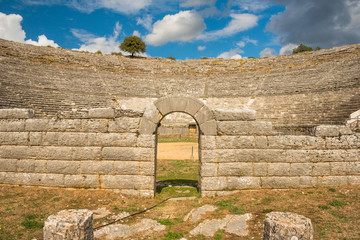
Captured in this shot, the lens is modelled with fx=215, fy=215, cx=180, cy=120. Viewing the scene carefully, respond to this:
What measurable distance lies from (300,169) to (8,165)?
28.3 ft

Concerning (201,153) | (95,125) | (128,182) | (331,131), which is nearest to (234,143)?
(201,153)

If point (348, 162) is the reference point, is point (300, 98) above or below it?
above

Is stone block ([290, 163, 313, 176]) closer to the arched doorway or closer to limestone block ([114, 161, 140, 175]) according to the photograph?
the arched doorway

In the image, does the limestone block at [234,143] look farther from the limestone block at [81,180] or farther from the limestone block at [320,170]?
the limestone block at [81,180]

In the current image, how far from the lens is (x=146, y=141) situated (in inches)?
242

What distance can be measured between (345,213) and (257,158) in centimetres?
223

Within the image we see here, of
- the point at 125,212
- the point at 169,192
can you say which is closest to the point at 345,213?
the point at 169,192

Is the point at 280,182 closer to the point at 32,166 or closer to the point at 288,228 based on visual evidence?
the point at 288,228

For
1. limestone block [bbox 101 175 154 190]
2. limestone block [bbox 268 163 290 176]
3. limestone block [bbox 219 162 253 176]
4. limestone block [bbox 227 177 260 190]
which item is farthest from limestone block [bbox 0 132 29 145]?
limestone block [bbox 268 163 290 176]

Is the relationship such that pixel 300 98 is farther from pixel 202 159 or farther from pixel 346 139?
pixel 202 159

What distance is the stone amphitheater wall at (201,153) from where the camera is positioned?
611 cm

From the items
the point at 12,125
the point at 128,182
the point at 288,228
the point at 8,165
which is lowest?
the point at 128,182

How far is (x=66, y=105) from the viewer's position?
21703 millimetres

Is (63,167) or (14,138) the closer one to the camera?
(63,167)
